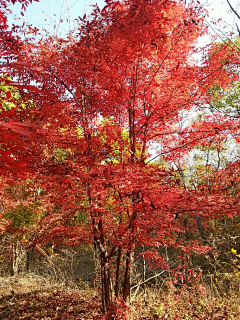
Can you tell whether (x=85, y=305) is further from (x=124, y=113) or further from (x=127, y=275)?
(x=124, y=113)

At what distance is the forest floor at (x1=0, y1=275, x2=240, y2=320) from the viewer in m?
5.43

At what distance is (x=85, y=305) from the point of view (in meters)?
6.52

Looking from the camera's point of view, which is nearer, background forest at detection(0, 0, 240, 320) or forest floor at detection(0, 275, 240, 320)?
background forest at detection(0, 0, 240, 320)

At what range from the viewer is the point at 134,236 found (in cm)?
429

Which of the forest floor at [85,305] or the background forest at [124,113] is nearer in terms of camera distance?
the background forest at [124,113]

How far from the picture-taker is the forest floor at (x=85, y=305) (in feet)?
17.8

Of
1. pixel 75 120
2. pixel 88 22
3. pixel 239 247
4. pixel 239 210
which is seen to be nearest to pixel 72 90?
pixel 75 120

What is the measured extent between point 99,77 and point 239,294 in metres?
5.99

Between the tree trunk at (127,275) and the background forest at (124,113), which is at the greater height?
the background forest at (124,113)

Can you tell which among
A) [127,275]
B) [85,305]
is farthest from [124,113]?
[85,305]

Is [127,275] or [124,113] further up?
[124,113]

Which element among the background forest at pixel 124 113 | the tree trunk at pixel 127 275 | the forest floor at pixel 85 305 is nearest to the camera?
the background forest at pixel 124 113

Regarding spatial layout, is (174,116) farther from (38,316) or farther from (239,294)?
(38,316)

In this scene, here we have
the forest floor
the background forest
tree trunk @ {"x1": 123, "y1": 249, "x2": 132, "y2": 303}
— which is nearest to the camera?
the background forest
